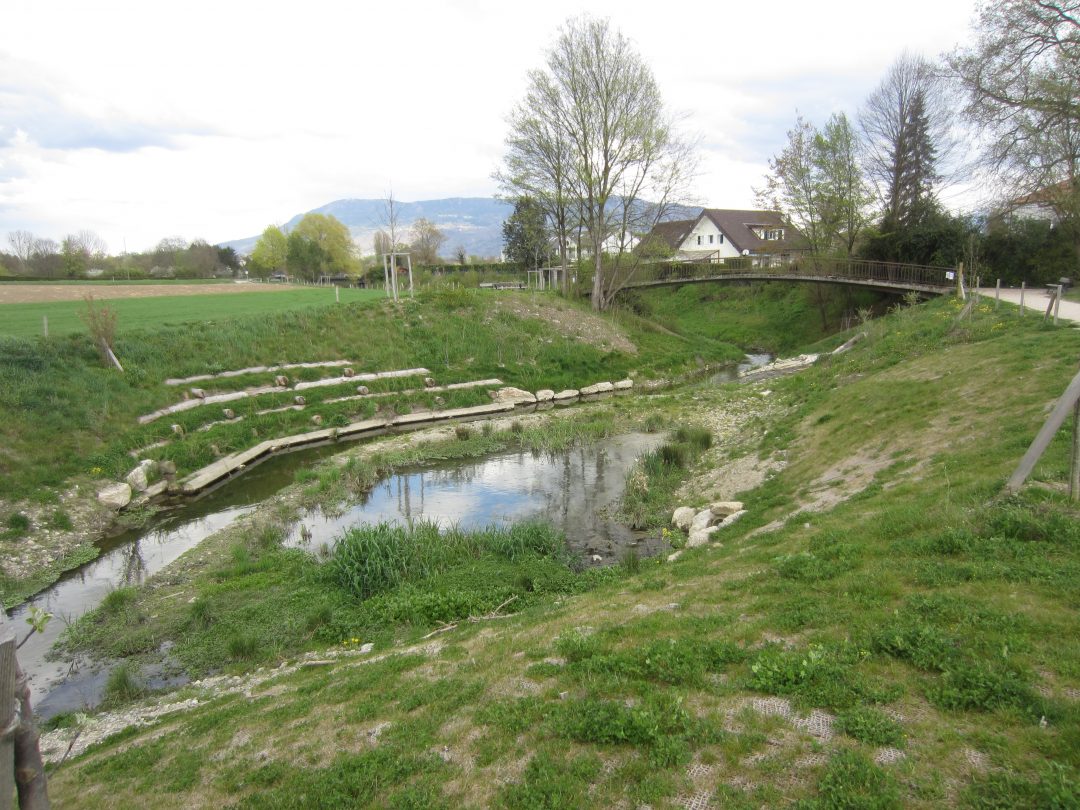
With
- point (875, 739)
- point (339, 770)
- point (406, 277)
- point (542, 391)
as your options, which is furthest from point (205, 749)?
point (406, 277)

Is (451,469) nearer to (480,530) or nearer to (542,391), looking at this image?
(480,530)

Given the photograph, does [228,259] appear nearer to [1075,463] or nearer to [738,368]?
[738,368]

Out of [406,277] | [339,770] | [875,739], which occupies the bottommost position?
[339,770]

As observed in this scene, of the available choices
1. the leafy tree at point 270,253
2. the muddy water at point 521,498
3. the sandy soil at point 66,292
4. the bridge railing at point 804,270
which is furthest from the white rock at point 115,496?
the leafy tree at point 270,253

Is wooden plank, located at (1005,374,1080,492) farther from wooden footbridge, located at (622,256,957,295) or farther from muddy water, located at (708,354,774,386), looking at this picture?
wooden footbridge, located at (622,256,957,295)

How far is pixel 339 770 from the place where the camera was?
15.0 feet

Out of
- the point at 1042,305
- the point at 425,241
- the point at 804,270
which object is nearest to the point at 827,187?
the point at 804,270

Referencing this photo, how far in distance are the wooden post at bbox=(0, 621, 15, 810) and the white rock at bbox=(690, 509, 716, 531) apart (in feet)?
32.4

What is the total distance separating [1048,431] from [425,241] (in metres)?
77.0

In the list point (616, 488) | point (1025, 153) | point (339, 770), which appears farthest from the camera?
point (1025, 153)

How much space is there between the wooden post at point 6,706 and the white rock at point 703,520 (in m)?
9.88

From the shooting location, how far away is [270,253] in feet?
260

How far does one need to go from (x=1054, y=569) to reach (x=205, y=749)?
7.70m

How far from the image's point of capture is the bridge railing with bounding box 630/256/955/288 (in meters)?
30.8
